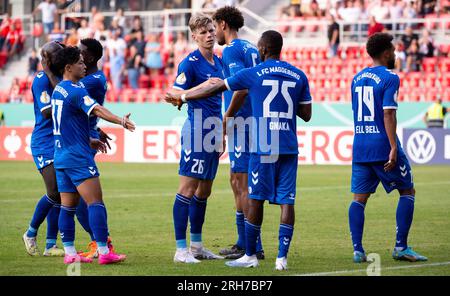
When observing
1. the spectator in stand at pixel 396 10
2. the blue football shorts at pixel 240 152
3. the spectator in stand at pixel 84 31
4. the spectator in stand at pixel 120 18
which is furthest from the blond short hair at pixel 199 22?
the spectator in stand at pixel 84 31

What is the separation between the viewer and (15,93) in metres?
35.4

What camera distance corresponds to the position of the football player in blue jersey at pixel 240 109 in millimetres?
10320

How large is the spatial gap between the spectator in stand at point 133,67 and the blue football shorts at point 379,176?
24.4 m

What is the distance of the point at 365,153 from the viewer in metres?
9.98

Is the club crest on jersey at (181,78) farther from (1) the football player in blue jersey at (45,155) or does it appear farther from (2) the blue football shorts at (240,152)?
(1) the football player in blue jersey at (45,155)

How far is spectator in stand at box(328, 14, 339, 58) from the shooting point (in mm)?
31016

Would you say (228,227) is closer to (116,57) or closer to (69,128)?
(69,128)

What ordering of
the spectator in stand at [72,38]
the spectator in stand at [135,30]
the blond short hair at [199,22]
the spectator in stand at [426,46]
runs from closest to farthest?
the blond short hair at [199,22]
the spectator in stand at [426,46]
the spectator in stand at [135,30]
the spectator in stand at [72,38]

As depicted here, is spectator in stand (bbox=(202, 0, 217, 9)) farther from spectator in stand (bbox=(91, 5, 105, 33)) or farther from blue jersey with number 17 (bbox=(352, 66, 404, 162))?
blue jersey with number 17 (bbox=(352, 66, 404, 162))

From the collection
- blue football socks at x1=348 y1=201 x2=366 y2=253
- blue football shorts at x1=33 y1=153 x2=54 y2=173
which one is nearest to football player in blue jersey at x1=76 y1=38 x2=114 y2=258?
blue football shorts at x1=33 y1=153 x2=54 y2=173

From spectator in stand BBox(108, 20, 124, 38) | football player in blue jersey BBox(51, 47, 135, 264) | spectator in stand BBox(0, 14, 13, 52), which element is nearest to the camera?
football player in blue jersey BBox(51, 47, 135, 264)

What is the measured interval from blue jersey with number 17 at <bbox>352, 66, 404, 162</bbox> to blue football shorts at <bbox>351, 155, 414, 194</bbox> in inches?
3.5
